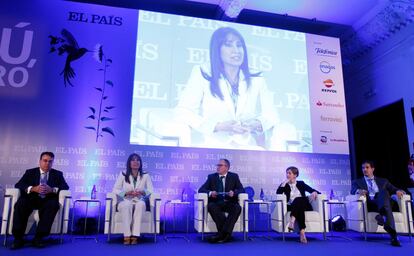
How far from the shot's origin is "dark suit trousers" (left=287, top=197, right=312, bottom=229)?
165 inches

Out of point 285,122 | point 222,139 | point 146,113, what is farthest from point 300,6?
point 146,113

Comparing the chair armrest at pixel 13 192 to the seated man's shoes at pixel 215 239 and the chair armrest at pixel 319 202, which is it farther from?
the chair armrest at pixel 319 202

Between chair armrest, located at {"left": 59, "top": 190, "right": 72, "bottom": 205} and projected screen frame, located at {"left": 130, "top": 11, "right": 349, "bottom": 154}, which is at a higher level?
projected screen frame, located at {"left": 130, "top": 11, "right": 349, "bottom": 154}

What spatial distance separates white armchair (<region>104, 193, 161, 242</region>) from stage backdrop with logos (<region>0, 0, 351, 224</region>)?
1.11m

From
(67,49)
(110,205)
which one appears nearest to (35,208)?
(110,205)

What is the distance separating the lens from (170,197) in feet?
17.3

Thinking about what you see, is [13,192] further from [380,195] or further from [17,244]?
[380,195]

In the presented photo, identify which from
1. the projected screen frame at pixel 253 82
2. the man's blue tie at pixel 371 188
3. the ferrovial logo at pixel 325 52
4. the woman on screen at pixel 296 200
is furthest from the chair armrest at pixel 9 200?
the ferrovial logo at pixel 325 52

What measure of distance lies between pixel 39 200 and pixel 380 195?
151 inches

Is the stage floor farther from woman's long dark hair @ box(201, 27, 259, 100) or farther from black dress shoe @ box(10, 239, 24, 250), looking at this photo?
woman's long dark hair @ box(201, 27, 259, 100)

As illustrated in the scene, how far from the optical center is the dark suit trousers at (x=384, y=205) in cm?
404

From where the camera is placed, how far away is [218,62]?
5.88 metres

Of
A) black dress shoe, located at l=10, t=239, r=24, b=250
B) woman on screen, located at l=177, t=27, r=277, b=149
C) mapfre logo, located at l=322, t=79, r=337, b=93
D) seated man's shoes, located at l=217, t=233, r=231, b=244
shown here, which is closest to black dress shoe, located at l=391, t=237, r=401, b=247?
seated man's shoes, located at l=217, t=233, r=231, b=244

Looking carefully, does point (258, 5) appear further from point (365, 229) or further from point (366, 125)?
point (365, 229)
